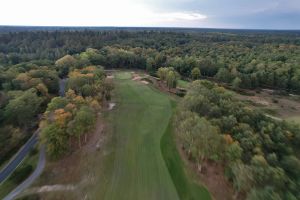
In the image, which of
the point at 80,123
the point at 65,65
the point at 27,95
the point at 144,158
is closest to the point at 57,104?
the point at 80,123

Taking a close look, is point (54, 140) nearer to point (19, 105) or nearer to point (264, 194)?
point (19, 105)

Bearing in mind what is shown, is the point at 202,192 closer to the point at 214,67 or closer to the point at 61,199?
the point at 61,199

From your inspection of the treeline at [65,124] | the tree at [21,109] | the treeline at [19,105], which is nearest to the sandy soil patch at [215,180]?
the treeline at [65,124]

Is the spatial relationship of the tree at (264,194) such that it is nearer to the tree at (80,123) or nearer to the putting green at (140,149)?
the putting green at (140,149)

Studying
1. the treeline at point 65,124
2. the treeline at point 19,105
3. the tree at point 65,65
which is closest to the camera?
the treeline at point 65,124

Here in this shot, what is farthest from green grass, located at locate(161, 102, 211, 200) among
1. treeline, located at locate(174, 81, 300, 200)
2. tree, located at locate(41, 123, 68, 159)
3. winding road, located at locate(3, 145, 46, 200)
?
winding road, located at locate(3, 145, 46, 200)

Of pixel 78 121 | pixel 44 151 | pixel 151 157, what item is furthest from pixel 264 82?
pixel 44 151
